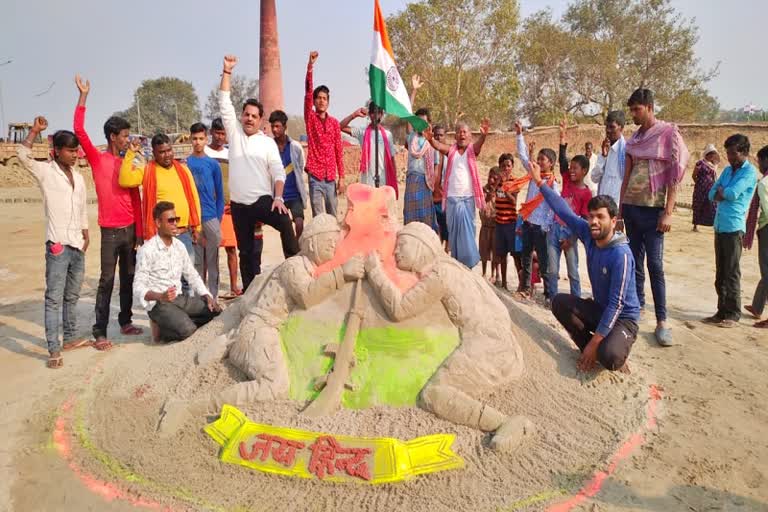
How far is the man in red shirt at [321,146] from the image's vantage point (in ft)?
15.0

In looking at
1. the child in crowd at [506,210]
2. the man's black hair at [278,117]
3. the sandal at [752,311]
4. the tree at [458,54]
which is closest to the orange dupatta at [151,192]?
the man's black hair at [278,117]

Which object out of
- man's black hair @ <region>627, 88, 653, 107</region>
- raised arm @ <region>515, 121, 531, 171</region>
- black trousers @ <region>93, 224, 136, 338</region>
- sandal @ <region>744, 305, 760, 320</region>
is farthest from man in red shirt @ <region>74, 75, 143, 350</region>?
sandal @ <region>744, 305, 760, 320</region>

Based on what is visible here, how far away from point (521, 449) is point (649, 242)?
228cm

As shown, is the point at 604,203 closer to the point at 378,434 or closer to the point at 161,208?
the point at 378,434

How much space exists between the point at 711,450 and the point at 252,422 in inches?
89.7

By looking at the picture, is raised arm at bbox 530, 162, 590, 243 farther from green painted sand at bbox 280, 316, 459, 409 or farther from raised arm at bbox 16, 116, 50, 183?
raised arm at bbox 16, 116, 50, 183

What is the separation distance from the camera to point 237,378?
305 centimetres

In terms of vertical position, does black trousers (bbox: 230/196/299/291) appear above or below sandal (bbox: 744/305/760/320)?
above

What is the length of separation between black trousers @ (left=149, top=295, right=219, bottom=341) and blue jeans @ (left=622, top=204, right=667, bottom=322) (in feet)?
11.1

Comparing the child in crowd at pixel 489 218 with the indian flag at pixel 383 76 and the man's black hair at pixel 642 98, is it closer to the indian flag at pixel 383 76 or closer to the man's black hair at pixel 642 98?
the indian flag at pixel 383 76

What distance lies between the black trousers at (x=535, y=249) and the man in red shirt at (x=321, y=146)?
1.77 meters

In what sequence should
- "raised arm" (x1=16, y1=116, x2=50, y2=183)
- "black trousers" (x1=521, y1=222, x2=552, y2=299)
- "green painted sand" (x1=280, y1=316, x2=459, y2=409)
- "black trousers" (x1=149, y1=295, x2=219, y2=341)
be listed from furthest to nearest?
"black trousers" (x1=521, y1=222, x2=552, y2=299) → "black trousers" (x1=149, y1=295, x2=219, y2=341) → "raised arm" (x1=16, y1=116, x2=50, y2=183) → "green painted sand" (x1=280, y1=316, x2=459, y2=409)

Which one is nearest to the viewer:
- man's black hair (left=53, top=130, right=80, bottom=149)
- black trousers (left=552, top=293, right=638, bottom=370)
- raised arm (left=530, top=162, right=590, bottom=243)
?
black trousers (left=552, top=293, right=638, bottom=370)

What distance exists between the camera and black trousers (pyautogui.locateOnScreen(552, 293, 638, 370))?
3.06 m
